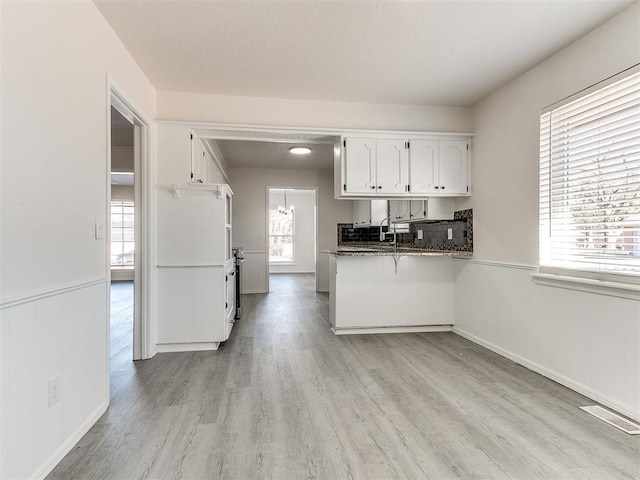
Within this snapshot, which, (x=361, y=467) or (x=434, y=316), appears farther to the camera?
(x=434, y=316)

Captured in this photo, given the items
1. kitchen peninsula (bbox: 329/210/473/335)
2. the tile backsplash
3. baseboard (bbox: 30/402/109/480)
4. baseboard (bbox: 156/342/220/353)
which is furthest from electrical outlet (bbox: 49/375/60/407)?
the tile backsplash

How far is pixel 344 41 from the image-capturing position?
2.52 m

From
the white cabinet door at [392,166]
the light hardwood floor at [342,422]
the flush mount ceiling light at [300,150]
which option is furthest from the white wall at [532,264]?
the flush mount ceiling light at [300,150]

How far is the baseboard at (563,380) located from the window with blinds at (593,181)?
0.80m

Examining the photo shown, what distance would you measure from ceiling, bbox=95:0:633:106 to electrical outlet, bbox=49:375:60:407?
7.05ft

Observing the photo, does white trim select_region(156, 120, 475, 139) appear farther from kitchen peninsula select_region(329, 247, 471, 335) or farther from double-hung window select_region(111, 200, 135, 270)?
double-hung window select_region(111, 200, 135, 270)

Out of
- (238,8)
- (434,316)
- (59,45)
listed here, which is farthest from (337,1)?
(434,316)

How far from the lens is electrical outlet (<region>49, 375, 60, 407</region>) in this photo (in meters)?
1.66

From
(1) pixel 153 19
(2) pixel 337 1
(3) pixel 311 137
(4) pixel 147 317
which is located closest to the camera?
(2) pixel 337 1

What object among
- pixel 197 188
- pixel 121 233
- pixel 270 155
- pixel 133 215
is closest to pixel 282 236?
pixel 121 233

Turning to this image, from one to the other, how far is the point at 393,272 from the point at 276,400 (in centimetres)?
215

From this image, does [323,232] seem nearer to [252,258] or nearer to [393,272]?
[252,258]

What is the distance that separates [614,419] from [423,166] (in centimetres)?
264

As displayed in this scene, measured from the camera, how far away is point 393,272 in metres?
4.03
